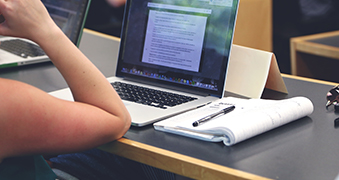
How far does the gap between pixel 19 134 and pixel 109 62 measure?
788 mm

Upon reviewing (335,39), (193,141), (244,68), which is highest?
(335,39)

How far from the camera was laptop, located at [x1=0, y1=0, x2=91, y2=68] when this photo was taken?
1.34 m

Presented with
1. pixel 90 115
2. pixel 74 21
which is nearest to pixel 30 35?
pixel 90 115

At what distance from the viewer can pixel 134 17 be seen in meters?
1.11

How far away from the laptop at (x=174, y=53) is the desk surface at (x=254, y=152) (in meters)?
0.18

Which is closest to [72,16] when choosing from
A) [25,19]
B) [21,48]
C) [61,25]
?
[61,25]

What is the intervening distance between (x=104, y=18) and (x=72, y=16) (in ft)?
7.45

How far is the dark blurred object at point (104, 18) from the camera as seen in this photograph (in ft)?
11.6

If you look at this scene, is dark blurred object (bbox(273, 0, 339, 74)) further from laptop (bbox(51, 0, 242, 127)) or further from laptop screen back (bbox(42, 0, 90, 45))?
laptop (bbox(51, 0, 242, 127))

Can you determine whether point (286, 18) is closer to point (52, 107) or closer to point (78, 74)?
point (78, 74)

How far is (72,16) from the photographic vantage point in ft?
4.54

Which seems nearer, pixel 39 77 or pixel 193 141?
pixel 193 141

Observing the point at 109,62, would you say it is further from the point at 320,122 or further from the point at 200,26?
the point at 320,122

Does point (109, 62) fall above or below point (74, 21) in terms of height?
below
